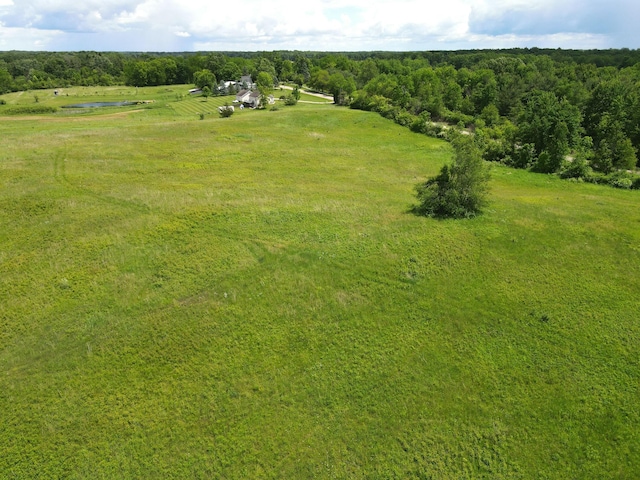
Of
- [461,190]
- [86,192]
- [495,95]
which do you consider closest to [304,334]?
[461,190]

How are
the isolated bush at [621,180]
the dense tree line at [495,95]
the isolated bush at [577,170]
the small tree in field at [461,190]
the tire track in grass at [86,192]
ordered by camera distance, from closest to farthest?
the tire track in grass at [86,192] < the small tree in field at [461,190] < the isolated bush at [621,180] < the isolated bush at [577,170] < the dense tree line at [495,95]

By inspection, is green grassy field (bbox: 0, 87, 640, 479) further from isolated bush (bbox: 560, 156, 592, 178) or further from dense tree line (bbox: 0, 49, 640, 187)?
dense tree line (bbox: 0, 49, 640, 187)

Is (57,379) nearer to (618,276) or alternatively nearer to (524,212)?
(618,276)

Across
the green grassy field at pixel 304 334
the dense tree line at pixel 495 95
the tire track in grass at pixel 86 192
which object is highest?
the dense tree line at pixel 495 95

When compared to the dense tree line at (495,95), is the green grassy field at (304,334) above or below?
below

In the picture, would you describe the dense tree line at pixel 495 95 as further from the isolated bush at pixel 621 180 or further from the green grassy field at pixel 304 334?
the green grassy field at pixel 304 334

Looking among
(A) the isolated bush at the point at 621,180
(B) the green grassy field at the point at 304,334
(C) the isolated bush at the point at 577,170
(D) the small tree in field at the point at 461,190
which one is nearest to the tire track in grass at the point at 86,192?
(B) the green grassy field at the point at 304,334
